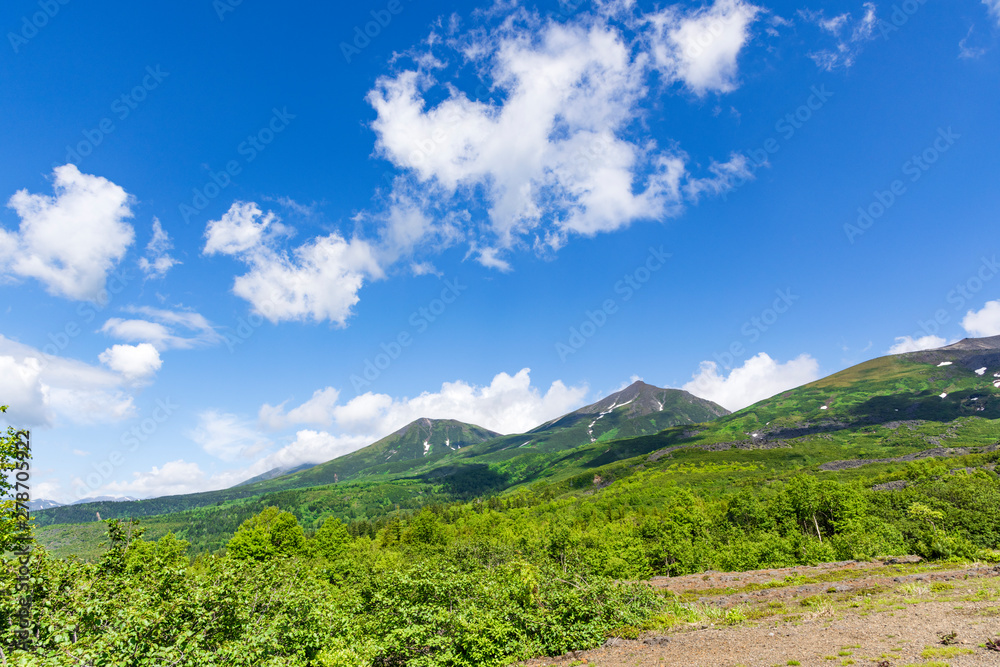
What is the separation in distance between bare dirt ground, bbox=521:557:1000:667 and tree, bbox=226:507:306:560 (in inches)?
2224

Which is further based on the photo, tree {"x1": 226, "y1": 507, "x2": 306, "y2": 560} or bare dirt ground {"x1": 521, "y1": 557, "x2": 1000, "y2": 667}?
tree {"x1": 226, "y1": 507, "x2": 306, "y2": 560}

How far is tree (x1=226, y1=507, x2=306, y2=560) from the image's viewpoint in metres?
62.7

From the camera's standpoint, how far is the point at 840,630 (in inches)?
798

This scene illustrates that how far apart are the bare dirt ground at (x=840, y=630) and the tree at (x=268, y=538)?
56.5m

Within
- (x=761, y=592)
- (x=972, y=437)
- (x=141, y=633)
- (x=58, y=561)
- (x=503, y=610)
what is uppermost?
(x=58, y=561)

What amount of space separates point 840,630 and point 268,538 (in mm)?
73605

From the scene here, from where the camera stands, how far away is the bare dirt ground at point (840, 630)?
16438 mm

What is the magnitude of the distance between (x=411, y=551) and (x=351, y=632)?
7739 centimetres

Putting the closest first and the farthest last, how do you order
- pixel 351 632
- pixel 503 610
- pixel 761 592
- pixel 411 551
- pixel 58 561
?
1. pixel 58 561
2. pixel 351 632
3. pixel 503 610
4. pixel 761 592
5. pixel 411 551

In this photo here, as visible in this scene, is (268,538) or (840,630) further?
(268,538)

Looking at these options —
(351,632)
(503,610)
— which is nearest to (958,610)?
(503,610)

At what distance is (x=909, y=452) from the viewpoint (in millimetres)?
175375

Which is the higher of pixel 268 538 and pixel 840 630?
pixel 840 630

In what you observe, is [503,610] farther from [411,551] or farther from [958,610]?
[411,551]
